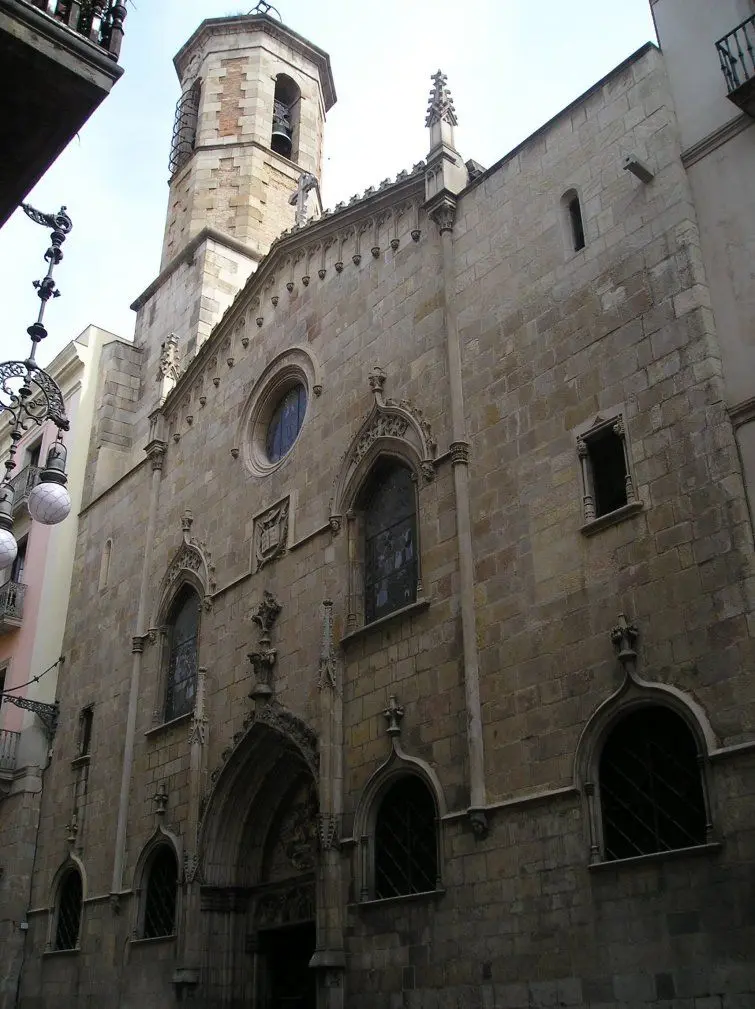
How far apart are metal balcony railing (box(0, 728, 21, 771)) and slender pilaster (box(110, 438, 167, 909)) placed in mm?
4295

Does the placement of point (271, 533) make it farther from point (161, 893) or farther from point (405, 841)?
point (161, 893)

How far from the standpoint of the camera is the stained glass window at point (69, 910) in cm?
1831

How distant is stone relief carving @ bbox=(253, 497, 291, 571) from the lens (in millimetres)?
15914

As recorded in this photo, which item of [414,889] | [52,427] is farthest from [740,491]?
[52,427]

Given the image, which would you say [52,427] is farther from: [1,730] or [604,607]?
[604,607]

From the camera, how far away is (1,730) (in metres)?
21.2

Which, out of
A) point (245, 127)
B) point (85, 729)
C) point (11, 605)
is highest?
point (245, 127)

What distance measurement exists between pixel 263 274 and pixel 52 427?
30.4 feet

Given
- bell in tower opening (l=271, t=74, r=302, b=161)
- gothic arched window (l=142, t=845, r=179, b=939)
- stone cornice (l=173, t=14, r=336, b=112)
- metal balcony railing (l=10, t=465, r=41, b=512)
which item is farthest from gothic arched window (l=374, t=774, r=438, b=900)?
stone cornice (l=173, t=14, r=336, b=112)

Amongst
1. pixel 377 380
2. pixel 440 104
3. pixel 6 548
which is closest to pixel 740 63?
pixel 440 104

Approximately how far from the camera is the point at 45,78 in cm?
687

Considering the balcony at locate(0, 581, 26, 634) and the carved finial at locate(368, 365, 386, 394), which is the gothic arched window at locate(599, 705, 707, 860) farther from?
the balcony at locate(0, 581, 26, 634)

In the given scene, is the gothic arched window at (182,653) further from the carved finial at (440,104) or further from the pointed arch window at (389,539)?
the carved finial at (440,104)

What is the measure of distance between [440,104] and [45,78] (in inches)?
379
